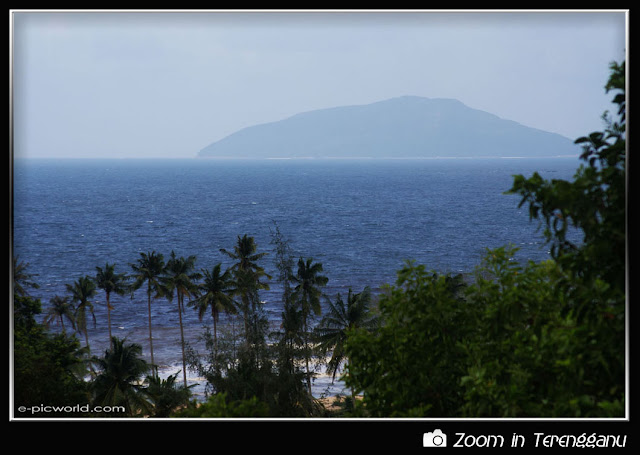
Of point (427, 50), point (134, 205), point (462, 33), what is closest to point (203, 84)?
point (134, 205)

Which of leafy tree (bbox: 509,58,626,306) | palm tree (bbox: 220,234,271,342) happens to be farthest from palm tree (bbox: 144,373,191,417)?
leafy tree (bbox: 509,58,626,306)

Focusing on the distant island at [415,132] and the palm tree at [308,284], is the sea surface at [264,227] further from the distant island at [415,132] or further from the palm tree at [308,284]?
the distant island at [415,132]

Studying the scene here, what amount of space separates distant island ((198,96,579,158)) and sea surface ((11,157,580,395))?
7.96m

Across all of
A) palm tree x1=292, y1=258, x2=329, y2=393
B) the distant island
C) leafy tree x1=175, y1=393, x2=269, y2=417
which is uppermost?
the distant island

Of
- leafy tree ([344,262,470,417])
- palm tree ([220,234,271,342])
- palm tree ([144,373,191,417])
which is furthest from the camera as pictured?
palm tree ([220,234,271,342])

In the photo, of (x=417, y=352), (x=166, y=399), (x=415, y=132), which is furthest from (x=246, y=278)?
(x=415, y=132)

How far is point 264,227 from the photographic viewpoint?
94.8 metres

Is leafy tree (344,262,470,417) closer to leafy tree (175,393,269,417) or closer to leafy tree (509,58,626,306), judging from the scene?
leafy tree (175,393,269,417)

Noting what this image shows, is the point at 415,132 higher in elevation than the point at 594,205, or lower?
higher
